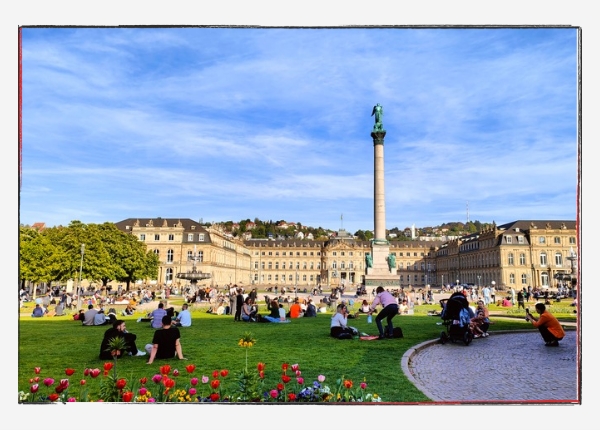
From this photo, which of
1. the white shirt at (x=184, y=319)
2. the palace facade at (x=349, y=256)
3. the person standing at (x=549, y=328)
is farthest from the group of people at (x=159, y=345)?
the palace facade at (x=349, y=256)

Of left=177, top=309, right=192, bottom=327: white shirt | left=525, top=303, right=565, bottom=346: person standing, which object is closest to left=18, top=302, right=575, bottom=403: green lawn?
left=177, top=309, right=192, bottom=327: white shirt

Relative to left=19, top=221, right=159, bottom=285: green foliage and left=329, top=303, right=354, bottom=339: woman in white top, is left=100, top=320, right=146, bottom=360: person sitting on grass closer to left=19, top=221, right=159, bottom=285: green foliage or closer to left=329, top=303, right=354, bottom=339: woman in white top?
left=19, top=221, right=159, bottom=285: green foliage

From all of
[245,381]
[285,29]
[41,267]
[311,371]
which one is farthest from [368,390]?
[41,267]

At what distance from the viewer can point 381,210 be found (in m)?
40.4

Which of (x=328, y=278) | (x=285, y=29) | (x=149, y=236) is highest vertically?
(x=285, y=29)

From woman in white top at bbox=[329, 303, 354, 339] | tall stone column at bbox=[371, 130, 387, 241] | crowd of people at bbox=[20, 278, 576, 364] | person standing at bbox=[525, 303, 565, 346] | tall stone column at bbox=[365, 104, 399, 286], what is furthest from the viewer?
tall stone column at bbox=[371, 130, 387, 241]

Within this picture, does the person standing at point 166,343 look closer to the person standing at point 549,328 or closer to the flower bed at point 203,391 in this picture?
the flower bed at point 203,391

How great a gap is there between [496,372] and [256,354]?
5161 millimetres

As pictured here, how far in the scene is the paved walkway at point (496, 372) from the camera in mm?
8281

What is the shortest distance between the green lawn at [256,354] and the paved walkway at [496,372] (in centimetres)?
48

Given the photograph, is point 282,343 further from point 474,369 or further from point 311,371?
point 474,369

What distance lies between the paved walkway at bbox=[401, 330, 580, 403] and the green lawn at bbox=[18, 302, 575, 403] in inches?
18.8

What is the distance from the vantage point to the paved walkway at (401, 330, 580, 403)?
27.2 feet

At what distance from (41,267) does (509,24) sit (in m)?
24.2
